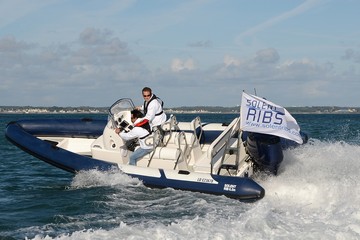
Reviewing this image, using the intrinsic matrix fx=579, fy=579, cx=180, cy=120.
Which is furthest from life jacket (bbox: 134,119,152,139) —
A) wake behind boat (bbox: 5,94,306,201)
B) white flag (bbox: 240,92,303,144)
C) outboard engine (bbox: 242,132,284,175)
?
white flag (bbox: 240,92,303,144)

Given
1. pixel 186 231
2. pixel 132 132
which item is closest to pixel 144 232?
pixel 186 231

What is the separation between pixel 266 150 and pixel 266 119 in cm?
55

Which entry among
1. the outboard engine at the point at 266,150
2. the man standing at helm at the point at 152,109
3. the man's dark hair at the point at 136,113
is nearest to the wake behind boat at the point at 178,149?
the outboard engine at the point at 266,150

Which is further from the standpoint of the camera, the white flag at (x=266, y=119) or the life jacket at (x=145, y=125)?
the life jacket at (x=145, y=125)

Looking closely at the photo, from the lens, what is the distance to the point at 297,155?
9.80m

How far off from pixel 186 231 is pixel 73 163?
4597 mm

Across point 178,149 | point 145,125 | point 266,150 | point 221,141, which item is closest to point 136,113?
point 145,125

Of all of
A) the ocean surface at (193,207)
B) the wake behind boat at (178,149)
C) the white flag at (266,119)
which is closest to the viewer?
the ocean surface at (193,207)

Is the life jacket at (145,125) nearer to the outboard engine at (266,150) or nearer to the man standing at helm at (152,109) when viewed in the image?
the man standing at helm at (152,109)

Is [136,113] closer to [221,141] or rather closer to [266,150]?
[221,141]

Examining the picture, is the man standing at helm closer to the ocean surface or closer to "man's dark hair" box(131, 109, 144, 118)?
"man's dark hair" box(131, 109, 144, 118)

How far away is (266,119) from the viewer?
806cm

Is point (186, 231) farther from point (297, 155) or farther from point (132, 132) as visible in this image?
point (297, 155)

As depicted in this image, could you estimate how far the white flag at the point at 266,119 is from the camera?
801 cm
